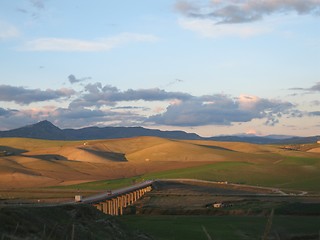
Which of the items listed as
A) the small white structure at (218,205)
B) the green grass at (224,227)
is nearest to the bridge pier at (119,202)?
the green grass at (224,227)

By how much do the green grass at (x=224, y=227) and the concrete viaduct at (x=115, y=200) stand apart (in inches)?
425

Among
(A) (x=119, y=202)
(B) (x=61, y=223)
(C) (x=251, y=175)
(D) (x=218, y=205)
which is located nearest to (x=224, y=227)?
(B) (x=61, y=223)

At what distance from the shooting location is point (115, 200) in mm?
90562

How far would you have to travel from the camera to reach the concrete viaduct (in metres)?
78.1

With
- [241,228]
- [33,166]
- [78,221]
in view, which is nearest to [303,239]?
[241,228]

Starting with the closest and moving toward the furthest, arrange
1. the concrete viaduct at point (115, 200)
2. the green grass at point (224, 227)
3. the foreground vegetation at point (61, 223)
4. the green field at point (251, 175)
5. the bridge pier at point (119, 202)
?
the foreground vegetation at point (61, 223)
the green grass at point (224, 227)
the concrete viaduct at point (115, 200)
the bridge pier at point (119, 202)
the green field at point (251, 175)

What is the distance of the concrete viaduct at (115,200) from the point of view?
78069mm

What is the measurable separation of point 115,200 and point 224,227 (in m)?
33.3

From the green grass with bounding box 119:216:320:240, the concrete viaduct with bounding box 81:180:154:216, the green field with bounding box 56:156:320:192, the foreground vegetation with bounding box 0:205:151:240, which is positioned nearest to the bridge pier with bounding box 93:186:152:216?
the concrete viaduct with bounding box 81:180:154:216

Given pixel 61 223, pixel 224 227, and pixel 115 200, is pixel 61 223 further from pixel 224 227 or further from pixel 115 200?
pixel 115 200

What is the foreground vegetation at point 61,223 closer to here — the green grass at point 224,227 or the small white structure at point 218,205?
the green grass at point 224,227

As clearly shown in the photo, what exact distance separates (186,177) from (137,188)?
52.9 m

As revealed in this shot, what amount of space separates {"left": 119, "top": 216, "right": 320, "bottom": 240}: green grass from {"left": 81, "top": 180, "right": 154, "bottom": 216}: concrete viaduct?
10.8m

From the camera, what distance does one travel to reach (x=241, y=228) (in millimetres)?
59156
